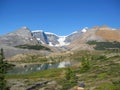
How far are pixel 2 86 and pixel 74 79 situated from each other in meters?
26.9

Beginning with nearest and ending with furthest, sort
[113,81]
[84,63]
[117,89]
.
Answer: [117,89] < [113,81] < [84,63]

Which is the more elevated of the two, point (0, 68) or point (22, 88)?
point (0, 68)

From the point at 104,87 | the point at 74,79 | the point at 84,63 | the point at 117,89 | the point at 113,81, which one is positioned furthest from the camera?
the point at 84,63

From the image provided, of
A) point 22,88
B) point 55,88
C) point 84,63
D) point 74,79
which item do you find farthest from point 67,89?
point 84,63

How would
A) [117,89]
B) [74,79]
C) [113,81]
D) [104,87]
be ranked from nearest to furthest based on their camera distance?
1. [117,89]
2. [104,87]
3. [113,81]
4. [74,79]

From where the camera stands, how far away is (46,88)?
266 ft

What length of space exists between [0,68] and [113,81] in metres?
25.4

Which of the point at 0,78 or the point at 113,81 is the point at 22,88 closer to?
the point at 0,78

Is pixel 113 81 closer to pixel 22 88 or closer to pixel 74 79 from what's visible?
pixel 74 79

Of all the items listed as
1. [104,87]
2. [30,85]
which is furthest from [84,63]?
[104,87]

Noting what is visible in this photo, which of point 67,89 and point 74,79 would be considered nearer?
point 67,89

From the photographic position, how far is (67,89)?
7006 centimetres

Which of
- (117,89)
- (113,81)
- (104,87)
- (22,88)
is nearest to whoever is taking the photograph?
(117,89)

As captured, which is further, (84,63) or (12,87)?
(84,63)
